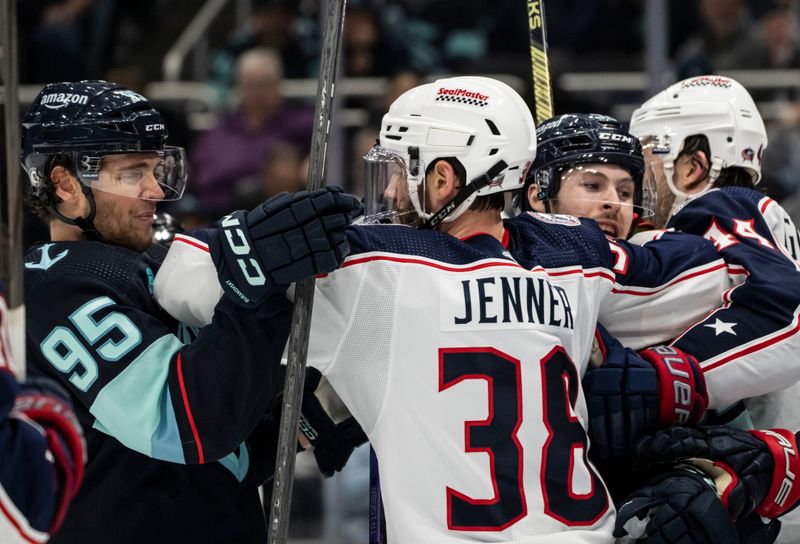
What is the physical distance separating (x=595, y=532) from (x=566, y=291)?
0.49 metres

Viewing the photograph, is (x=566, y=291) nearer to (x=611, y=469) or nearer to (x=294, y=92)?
(x=611, y=469)

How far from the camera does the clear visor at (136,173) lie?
2744mm

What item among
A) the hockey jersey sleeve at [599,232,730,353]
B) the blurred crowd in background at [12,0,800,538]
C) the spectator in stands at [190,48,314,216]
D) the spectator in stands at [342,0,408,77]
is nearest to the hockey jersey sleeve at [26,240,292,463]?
the hockey jersey sleeve at [599,232,730,353]

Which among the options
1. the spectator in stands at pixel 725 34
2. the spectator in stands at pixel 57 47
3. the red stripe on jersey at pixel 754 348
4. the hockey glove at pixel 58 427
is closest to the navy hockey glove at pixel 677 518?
the red stripe on jersey at pixel 754 348

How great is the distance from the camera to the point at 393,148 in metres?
2.63

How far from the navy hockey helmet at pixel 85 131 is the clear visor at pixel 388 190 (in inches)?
18.8

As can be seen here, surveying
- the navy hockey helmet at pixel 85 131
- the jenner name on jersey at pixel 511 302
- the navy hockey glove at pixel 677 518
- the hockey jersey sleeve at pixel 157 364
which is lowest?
the navy hockey glove at pixel 677 518

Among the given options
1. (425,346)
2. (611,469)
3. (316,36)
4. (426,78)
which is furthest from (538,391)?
(316,36)

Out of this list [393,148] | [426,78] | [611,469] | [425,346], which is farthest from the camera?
[426,78]

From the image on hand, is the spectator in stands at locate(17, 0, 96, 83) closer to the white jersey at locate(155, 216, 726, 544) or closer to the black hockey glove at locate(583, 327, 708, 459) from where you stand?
the white jersey at locate(155, 216, 726, 544)

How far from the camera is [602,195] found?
3.07m

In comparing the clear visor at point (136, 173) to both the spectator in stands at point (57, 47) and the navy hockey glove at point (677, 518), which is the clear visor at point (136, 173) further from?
the spectator in stands at point (57, 47)

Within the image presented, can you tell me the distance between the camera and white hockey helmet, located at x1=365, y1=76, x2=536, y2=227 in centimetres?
259

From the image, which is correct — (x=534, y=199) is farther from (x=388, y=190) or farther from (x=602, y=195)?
(x=388, y=190)
